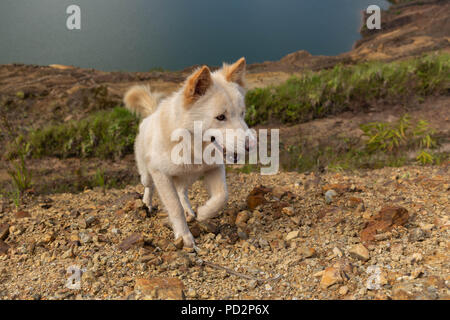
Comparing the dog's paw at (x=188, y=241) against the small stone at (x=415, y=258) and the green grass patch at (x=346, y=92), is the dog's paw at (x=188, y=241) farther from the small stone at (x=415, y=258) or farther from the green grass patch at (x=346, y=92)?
the green grass patch at (x=346, y=92)

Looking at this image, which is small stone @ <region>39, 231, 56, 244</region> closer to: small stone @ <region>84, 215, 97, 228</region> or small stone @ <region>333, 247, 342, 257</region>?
small stone @ <region>84, 215, 97, 228</region>

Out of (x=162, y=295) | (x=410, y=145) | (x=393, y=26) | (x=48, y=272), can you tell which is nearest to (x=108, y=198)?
(x=48, y=272)

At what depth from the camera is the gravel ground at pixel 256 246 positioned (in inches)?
105

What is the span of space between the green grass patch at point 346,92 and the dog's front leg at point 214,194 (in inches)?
164

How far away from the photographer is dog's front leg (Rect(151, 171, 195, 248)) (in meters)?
3.55

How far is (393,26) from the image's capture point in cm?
1295

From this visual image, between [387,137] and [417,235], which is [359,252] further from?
[387,137]

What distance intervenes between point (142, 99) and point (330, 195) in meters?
2.57

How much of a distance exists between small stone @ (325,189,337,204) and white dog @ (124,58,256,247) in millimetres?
1370

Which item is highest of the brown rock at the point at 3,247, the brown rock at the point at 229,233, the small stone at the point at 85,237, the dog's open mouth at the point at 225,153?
the dog's open mouth at the point at 225,153

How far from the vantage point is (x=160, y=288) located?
8.54ft

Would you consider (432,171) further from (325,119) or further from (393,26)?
(393,26)

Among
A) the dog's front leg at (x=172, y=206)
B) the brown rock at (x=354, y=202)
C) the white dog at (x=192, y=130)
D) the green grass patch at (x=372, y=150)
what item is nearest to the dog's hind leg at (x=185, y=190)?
the white dog at (x=192, y=130)

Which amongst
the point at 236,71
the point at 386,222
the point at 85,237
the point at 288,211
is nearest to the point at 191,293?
the point at 85,237
